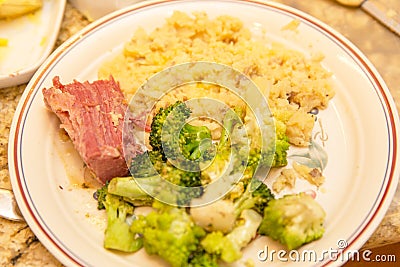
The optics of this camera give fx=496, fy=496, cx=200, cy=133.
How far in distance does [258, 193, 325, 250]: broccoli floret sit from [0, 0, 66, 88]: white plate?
1.24 m

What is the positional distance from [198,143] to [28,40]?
1.16m

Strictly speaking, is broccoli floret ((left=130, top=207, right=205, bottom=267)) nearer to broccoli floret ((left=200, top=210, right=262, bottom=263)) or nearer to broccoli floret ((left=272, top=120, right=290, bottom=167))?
broccoli floret ((left=200, top=210, right=262, bottom=263))

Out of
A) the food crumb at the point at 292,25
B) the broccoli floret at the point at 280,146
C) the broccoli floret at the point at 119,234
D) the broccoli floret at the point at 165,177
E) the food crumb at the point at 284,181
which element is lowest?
the broccoli floret at the point at 119,234

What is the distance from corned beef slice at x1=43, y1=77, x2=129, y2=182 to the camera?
1776 millimetres

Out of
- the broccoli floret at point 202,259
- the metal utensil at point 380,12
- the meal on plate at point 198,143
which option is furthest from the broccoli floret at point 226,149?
the metal utensil at point 380,12

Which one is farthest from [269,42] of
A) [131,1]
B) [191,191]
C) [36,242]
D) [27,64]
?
[36,242]

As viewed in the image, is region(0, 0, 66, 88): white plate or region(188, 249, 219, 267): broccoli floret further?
region(0, 0, 66, 88): white plate

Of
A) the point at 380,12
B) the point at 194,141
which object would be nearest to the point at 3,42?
the point at 194,141

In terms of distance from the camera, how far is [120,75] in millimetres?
2193

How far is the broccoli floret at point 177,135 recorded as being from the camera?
181 centimetres

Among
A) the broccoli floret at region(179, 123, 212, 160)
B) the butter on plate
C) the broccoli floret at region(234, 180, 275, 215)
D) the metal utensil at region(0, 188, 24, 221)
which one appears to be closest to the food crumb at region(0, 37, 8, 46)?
the butter on plate

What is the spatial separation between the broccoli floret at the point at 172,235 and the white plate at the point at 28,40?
100 centimetres

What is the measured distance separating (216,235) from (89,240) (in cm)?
47

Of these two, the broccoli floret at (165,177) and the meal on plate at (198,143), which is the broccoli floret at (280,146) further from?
the broccoli floret at (165,177)
